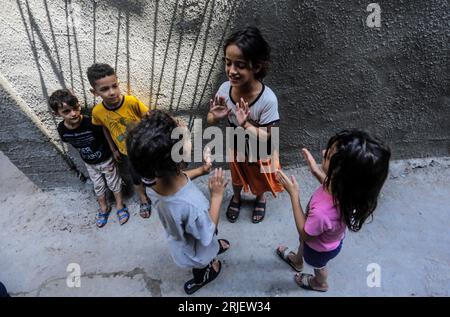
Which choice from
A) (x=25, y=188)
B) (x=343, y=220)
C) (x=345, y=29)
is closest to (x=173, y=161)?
(x=343, y=220)

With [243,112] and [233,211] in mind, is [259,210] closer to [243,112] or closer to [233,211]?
[233,211]

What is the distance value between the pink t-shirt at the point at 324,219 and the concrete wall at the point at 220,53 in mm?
1100

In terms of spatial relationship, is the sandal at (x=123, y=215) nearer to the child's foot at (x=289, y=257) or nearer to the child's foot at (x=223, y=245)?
the child's foot at (x=223, y=245)

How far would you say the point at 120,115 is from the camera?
86.8 inches

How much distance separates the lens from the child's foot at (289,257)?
7.25 ft

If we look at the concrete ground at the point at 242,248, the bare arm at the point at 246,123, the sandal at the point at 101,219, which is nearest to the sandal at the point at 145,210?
the concrete ground at the point at 242,248

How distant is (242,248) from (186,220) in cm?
99

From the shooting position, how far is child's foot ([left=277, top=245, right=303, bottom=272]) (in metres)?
2.21

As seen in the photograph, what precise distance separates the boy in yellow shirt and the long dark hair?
4.04 ft

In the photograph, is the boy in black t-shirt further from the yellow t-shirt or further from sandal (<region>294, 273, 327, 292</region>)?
sandal (<region>294, 273, 327, 292</region>)
